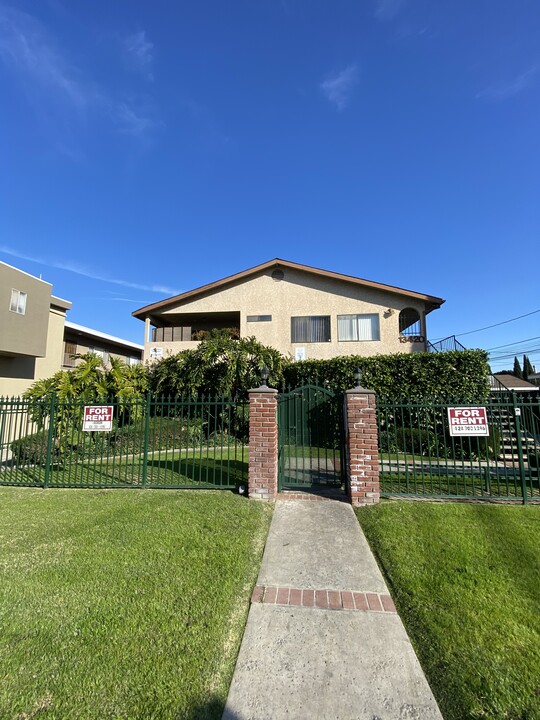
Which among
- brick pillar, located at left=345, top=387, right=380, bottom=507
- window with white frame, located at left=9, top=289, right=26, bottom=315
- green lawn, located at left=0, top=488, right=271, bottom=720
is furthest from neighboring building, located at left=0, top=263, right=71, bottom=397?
brick pillar, located at left=345, top=387, right=380, bottom=507

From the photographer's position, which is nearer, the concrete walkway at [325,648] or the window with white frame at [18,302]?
the concrete walkway at [325,648]

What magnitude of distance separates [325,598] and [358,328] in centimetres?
1466

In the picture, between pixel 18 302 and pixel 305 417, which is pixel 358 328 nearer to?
pixel 305 417

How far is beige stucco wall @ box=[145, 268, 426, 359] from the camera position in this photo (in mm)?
16578

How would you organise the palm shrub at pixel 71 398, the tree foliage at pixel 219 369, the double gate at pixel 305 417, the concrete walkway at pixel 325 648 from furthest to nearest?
1. the tree foliage at pixel 219 369
2. the palm shrub at pixel 71 398
3. the double gate at pixel 305 417
4. the concrete walkway at pixel 325 648

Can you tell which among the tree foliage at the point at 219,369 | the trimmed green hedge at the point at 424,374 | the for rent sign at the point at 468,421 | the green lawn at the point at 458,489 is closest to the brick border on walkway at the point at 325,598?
the green lawn at the point at 458,489

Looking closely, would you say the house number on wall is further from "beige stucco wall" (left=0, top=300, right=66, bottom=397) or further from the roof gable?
"beige stucco wall" (left=0, top=300, right=66, bottom=397)

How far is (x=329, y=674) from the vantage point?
2.38 m

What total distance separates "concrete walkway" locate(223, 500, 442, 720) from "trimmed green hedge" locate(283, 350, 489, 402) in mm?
8425

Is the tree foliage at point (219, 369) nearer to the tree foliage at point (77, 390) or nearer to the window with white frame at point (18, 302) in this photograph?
the tree foliage at point (77, 390)

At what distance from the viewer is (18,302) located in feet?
60.3

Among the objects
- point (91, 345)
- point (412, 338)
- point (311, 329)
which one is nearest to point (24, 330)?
point (91, 345)

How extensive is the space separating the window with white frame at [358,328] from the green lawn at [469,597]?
11.7 meters

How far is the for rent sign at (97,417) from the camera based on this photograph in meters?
7.35
